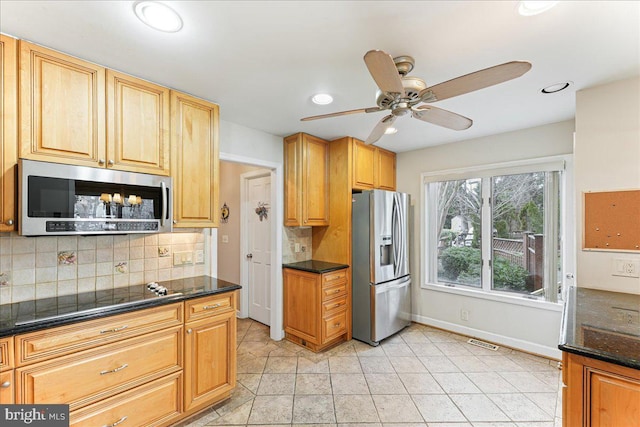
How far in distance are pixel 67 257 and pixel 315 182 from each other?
2271mm

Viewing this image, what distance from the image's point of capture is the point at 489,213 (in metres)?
3.37

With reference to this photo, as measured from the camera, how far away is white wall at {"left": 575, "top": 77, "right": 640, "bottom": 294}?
1.88m

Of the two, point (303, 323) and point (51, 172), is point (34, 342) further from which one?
point (303, 323)

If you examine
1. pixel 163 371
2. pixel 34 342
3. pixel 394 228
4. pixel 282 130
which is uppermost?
pixel 282 130

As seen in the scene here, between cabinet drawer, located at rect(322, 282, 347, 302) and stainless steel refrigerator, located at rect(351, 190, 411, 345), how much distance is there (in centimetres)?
14

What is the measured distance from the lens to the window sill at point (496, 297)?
2900 millimetres

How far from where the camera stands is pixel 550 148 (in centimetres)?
290

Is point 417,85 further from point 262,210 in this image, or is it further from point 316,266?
point 262,210

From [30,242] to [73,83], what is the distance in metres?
1.01

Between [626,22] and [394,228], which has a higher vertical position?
[626,22]

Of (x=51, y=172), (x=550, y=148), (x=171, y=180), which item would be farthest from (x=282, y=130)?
(x=550, y=148)

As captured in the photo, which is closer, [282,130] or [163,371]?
[163,371]

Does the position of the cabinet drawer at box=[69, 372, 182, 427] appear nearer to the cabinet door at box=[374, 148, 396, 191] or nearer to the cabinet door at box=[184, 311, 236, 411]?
the cabinet door at box=[184, 311, 236, 411]

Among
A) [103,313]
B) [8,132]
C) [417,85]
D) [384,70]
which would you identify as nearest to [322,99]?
[417,85]
